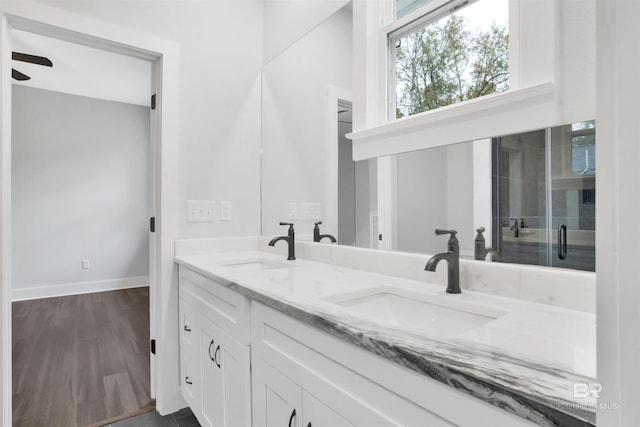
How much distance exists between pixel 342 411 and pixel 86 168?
4964mm

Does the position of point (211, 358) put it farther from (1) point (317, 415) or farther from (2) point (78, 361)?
(2) point (78, 361)

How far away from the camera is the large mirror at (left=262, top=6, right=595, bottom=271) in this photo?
0.90 meters

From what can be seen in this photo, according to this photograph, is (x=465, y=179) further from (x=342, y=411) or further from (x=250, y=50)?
(x=250, y=50)

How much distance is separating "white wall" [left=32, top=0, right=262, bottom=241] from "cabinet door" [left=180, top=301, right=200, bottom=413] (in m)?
0.48

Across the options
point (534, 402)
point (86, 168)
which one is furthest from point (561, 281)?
point (86, 168)

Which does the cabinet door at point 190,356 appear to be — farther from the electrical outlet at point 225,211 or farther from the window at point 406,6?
the window at point 406,6

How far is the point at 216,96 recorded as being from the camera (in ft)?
6.98

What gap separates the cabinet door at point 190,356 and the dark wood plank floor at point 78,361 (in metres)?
0.38

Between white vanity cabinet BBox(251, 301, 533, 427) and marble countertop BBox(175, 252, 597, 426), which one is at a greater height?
marble countertop BBox(175, 252, 597, 426)

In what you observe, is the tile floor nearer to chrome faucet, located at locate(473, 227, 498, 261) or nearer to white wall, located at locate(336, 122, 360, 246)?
white wall, located at locate(336, 122, 360, 246)

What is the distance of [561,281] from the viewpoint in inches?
34.7

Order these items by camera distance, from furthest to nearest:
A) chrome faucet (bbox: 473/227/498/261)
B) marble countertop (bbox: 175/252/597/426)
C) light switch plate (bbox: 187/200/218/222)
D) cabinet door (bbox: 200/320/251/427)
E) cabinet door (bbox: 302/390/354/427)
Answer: light switch plate (bbox: 187/200/218/222), cabinet door (bbox: 200/320/251/427), chrome faucet (bbox: 473/227/498/261), cabinet door (bbox: 302/390/354/427), marble countertop (bbox: 175/252/597/426)

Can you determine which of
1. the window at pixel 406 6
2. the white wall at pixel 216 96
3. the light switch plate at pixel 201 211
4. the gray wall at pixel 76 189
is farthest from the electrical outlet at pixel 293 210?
the gray wall at pixel 76 189

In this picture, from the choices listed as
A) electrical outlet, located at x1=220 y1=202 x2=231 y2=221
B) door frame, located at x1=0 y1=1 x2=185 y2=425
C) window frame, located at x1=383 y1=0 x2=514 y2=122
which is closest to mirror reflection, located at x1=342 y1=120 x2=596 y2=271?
window frame, located at x1=383 y1=0 x2=514 y2=122
